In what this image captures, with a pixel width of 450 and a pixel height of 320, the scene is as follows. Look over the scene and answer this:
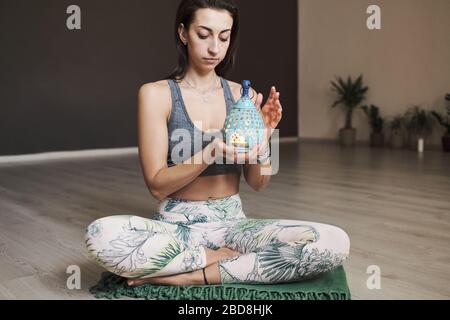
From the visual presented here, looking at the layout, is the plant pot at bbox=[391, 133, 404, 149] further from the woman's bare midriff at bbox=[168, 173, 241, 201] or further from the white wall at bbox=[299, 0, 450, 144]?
the woman's bare midriff at bbox=[168, 173, 241, 201]

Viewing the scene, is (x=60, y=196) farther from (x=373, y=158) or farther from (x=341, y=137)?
(x=341, y=137)

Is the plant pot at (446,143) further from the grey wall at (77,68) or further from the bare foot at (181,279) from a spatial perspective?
the bare foot at (181,279)

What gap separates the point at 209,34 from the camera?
63.5 inches

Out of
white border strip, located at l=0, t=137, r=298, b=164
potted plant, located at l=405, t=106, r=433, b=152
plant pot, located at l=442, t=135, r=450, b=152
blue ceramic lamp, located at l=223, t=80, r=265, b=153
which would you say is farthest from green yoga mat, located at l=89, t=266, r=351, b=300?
potted plant, located at l=405, t=106, r=433, b=152

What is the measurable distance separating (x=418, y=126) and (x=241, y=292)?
17.4 ft

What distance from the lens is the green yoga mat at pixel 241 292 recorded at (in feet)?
4.92

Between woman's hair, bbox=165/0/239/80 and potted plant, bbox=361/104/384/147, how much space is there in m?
5.17

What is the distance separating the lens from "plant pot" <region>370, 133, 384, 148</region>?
6645 mm

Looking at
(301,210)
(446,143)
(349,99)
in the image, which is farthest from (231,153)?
(349,99)

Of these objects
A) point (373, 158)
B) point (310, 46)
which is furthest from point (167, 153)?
point (310, 46)

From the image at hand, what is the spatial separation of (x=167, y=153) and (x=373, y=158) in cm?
410

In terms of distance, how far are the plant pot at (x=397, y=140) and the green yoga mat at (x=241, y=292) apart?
520cm

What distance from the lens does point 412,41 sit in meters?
6.38

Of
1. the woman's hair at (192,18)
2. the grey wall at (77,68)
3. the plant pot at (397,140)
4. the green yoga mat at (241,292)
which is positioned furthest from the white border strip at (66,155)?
the green yoga mat at (241,292)
